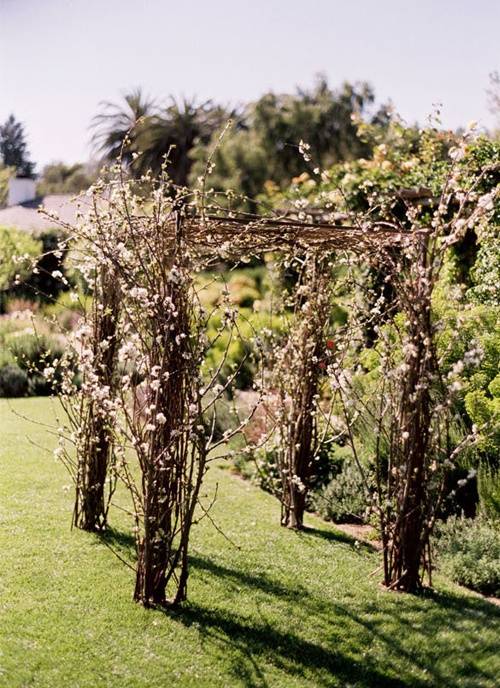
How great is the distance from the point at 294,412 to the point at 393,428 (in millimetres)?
1460

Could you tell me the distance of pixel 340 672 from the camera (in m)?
3.88

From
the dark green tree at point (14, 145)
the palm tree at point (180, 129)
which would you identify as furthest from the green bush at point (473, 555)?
the dark green tree at point (14, 145)

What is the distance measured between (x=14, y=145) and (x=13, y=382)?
4096cm

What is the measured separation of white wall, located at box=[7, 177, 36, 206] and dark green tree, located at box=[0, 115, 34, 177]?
19.8 m

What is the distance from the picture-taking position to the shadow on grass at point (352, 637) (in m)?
3.87

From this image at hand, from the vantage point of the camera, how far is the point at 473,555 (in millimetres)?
5289

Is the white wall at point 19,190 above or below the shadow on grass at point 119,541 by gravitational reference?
above

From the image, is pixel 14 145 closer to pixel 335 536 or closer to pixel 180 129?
pixel 180 129

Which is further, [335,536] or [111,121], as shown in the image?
[111,121]

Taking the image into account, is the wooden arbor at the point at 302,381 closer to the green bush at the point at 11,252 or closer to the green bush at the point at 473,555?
the green bush at the point at 473,555

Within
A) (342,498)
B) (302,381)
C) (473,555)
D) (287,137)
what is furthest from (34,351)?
(287,137)

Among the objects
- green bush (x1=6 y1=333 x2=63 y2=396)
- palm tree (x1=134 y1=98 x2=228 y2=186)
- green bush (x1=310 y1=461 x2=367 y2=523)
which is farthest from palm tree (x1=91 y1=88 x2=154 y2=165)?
green bush (x1=310 y1=461 x2=367 y2=523)

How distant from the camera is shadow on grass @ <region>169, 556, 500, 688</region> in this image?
3867 mm

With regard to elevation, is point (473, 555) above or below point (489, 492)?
below
